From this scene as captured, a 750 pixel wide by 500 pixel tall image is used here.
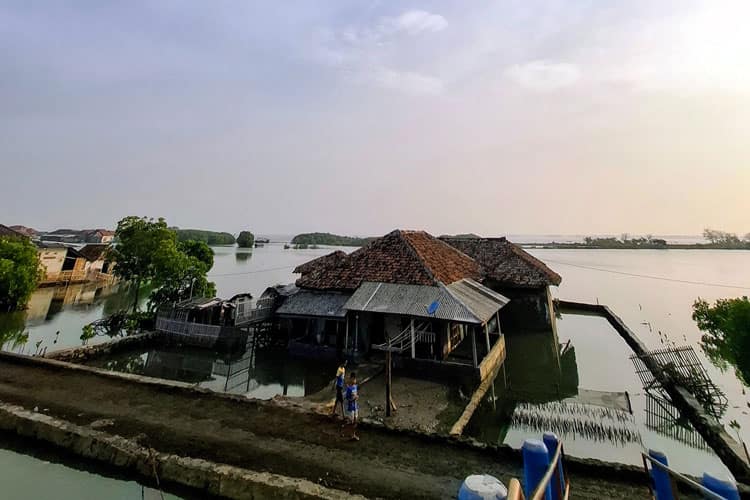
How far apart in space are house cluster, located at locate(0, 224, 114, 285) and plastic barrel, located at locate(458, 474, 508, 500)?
34367 millimetres

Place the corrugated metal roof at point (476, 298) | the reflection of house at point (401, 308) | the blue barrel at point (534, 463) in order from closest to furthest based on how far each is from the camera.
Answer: the blue barrel at point (534, 463) < the reflection of house at point (401, 308) < the corrugated metal roof at point (476, 298)

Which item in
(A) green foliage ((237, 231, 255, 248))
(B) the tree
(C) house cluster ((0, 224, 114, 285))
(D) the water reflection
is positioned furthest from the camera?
(A) green foliage ((237, 231, 255, 248))

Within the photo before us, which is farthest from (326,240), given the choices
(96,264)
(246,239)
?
(96,264)

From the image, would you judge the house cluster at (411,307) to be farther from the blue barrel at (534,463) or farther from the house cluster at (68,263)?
the house cluster at (68,263)

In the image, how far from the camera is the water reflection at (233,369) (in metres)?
12.9

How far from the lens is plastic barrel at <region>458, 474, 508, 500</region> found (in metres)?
2.65

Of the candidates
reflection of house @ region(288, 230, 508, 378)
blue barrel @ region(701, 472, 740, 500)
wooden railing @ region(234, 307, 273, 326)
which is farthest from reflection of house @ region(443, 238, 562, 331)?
blue barrel @ region(701, 472, 740, 500)

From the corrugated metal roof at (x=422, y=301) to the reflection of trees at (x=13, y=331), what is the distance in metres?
16.0

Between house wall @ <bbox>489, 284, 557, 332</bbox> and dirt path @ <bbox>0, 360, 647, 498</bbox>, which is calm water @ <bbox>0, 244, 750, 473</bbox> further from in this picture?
→ dirt path @ <bbox>0, 360, 647, 498</bbox>

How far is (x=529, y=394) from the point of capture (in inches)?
→ 480

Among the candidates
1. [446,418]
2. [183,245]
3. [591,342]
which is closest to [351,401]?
[446,418]

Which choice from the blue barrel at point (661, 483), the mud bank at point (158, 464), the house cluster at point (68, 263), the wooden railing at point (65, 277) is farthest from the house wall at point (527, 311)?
the wooden railing at point (65, 277)

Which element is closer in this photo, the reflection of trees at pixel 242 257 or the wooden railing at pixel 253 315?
the wooden railing at pixel 253 315

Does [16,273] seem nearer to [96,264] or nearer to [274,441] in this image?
[96,264]
